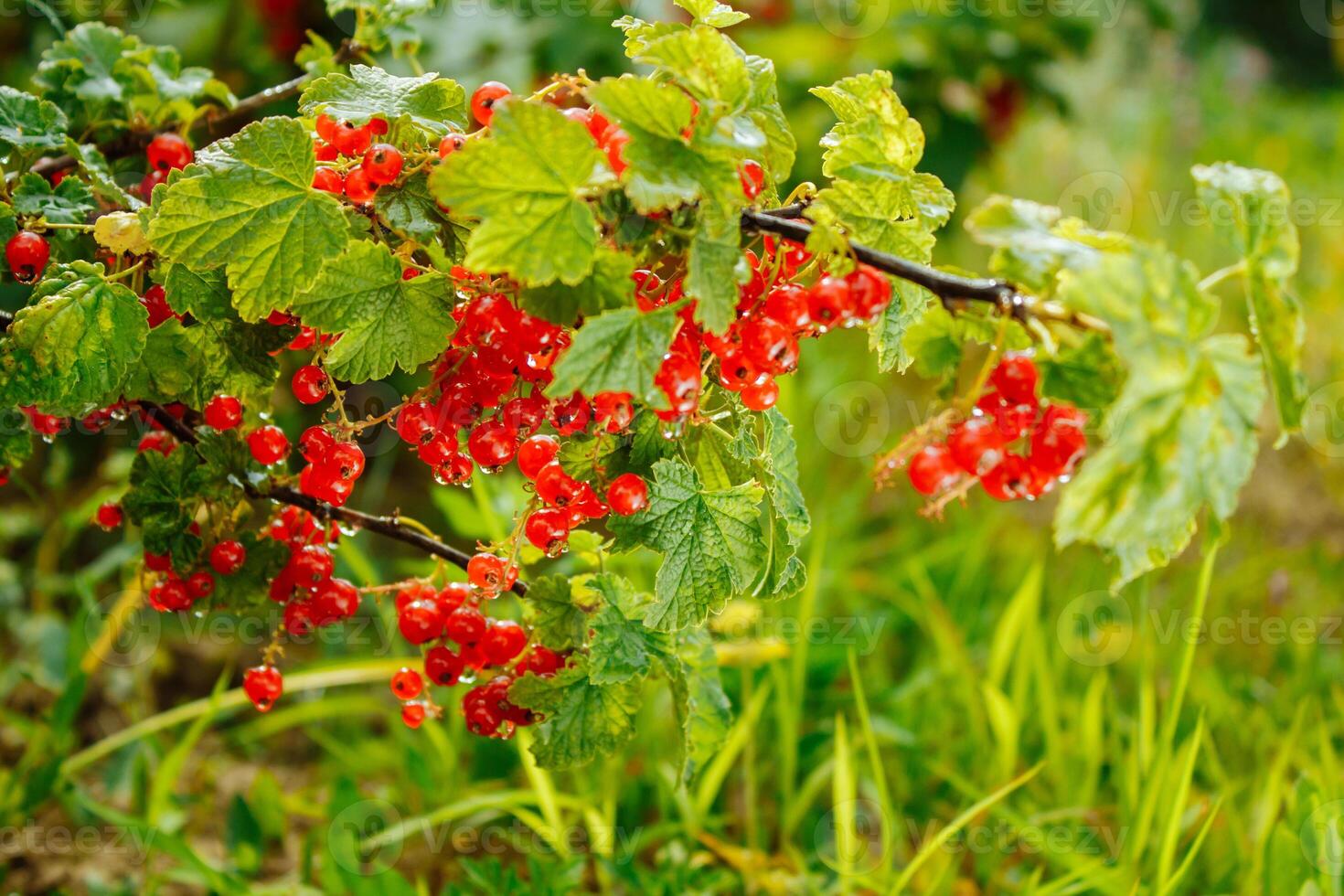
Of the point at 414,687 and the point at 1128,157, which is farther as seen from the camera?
the point at 1128,157

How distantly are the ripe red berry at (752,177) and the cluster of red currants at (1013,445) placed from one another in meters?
0.19

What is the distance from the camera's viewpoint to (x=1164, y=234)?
3.34 m

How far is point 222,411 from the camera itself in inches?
32.0

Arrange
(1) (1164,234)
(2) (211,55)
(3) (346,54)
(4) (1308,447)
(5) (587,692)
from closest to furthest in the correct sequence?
1. (5) (587,692)
2. (3) (346,54)
3. (2) (211,55)
4. (4) (1308,447)
5. (1) (1164,234)

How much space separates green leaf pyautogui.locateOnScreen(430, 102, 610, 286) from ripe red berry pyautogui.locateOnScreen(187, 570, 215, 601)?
49cm

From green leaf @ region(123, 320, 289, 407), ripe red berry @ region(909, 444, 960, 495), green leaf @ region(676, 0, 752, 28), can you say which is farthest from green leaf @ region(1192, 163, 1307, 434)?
green leaf @ region(123, 320, 289, 407)

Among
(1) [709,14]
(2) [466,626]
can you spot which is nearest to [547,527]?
(2) [466,626]

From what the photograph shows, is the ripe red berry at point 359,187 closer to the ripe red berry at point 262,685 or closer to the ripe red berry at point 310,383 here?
the ripe red berry at point 310,383

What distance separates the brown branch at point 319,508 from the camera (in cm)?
86

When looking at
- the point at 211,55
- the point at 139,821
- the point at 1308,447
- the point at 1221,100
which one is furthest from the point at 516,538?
the point at 1221,100

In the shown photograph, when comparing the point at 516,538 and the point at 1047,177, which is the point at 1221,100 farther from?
the point at 516,538

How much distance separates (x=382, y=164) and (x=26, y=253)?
29 centimetres

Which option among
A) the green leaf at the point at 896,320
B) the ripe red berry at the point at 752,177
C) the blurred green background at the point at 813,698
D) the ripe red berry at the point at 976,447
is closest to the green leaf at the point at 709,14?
the ripe red berry at the point at 752,177

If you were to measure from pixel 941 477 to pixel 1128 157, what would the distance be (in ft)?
11.9
